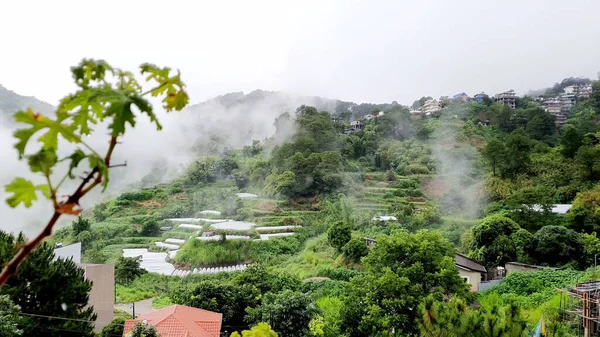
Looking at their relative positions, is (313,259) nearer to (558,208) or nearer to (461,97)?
(558,208)

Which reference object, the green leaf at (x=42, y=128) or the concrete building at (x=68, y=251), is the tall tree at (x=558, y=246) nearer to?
the concrete building at (x=68, y=251)

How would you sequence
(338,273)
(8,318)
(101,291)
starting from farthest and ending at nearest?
(338,273)
(101,291)
(8,318)

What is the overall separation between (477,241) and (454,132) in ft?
34.0

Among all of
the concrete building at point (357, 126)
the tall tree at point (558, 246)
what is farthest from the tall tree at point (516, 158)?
the concrete building at point (357, 126)

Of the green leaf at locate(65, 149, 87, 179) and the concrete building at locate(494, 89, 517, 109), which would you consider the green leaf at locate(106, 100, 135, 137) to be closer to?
the green leaf at locate(65, 149, 87, 179)

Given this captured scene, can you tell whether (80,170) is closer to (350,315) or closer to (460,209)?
(350,315)

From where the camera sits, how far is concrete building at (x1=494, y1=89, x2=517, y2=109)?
28.5 m

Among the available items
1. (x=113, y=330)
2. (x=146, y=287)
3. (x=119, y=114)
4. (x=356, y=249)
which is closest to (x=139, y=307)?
(x=146, y=287)

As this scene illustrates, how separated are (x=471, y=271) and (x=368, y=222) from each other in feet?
18.4

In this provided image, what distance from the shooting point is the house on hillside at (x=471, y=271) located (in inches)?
384

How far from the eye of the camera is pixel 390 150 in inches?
814

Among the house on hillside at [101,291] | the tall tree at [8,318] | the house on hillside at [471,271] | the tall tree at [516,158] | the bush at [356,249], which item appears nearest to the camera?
the tall tree at [8,318]

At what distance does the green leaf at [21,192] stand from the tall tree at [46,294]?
18.2ft

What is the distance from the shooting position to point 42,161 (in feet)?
2.01
